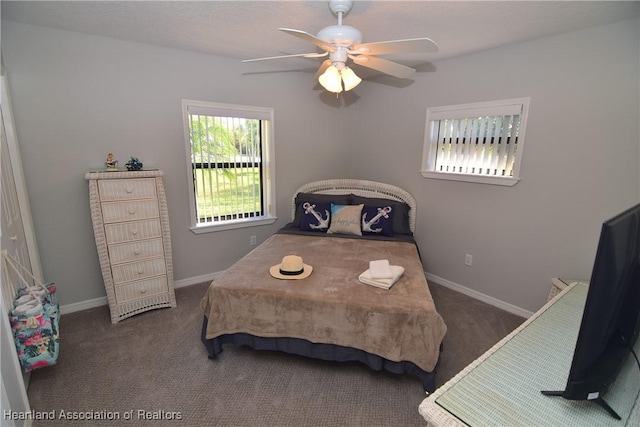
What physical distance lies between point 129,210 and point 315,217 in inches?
70.1

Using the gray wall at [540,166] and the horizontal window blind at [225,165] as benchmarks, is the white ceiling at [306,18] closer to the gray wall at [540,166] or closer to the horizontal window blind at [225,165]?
the gray wall at [540,166]

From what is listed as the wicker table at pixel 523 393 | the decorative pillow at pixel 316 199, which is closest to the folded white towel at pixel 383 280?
the wicker table at pixel 523 393

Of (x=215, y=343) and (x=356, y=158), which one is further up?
(x=356, y=158)

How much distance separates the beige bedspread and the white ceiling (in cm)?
184

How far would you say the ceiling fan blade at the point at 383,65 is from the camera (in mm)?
1955

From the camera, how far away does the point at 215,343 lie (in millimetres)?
2123

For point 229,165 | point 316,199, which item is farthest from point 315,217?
point 229,165

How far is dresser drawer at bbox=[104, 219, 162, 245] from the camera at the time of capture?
2.48 metres

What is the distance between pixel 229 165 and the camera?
11.1 feet

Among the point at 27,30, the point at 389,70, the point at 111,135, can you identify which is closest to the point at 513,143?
the point at 389,70

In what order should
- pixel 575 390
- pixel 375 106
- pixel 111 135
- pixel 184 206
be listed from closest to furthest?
pixel 575 390, pixel 111 135, pixel 184 206, pixel 375 106

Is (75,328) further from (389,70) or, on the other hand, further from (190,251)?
(389,70)

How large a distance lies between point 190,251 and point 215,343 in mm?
1434

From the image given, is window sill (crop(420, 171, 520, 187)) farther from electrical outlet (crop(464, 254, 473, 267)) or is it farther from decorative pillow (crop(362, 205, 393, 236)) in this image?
electrical outlet (crop(464, 254, 473, 267))
